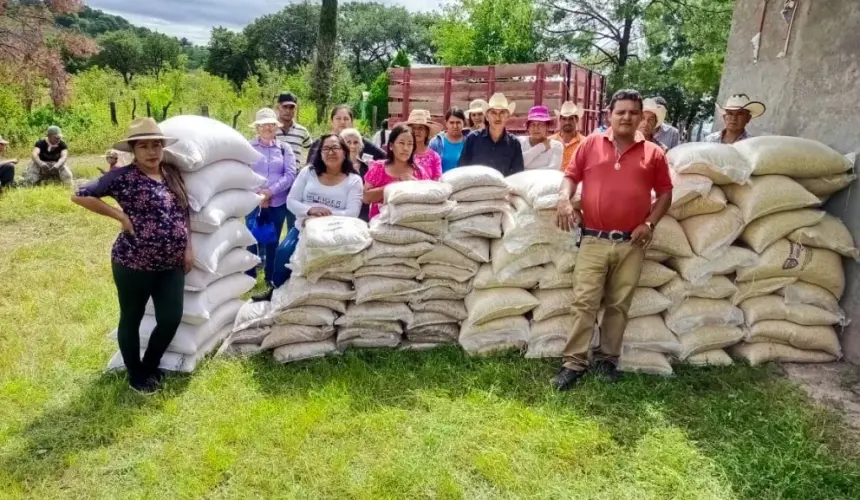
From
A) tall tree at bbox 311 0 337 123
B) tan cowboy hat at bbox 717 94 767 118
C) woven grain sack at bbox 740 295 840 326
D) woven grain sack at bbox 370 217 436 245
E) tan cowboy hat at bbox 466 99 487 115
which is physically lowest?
woven grain sack at bbox 740 295 840 326

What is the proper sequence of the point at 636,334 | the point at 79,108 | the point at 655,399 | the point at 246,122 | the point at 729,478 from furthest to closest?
the point at 246,122
the point at 79,108
the point at 636,334
the point at 655,399
the point at 729,478

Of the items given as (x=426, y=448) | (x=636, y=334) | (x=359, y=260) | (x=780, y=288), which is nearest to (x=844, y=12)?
(x=780, y=288)

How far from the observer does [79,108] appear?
1603 centimetres

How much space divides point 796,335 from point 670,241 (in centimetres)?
98

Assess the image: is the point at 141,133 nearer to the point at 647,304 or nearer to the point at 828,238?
the point at 647,304

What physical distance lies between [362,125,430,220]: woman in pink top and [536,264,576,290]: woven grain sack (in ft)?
3.55

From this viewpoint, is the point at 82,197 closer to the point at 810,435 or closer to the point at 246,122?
the point at 810,435

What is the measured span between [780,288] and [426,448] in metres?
2.42

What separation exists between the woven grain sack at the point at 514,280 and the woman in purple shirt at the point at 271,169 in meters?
1.80

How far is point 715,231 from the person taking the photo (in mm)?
3209

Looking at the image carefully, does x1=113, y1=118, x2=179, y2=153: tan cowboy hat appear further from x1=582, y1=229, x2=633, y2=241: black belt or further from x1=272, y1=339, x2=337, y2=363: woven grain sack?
x1=582, y1=229, x2=633, y2=241: black belt

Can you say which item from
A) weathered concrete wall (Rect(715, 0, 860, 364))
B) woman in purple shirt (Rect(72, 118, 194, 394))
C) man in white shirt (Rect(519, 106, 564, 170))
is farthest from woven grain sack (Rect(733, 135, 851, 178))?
woman in purple shirt (Rect(72, 118, 194, 394))

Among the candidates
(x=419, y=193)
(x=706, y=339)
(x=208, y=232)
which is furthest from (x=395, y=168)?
(x=706, y=339)

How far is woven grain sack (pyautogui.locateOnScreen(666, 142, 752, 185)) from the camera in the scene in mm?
3158
